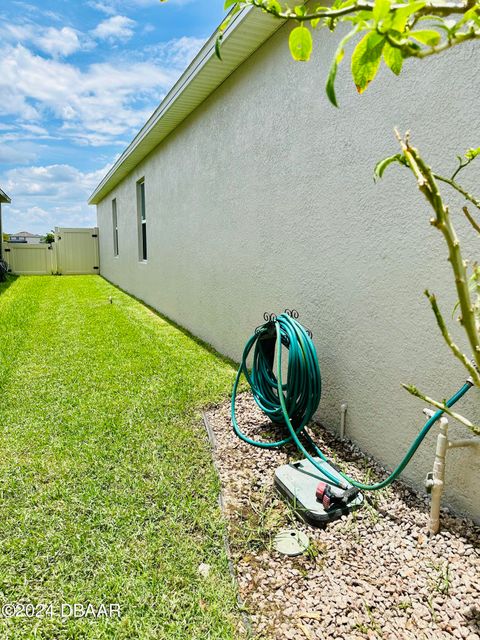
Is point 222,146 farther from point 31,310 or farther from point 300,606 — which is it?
point 31,310

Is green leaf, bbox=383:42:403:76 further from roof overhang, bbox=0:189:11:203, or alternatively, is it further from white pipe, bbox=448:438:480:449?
roof overhang, bbox=0:189:11:203

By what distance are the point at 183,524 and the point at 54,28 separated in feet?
29.7

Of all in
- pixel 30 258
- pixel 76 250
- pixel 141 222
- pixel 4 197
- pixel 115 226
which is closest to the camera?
pixel 141 222

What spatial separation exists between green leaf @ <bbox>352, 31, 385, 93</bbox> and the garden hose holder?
1.73 meters

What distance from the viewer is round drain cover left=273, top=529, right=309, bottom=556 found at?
2.02 m

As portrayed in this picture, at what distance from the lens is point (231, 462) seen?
2.85 m

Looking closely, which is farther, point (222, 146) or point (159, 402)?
point (222, 146)

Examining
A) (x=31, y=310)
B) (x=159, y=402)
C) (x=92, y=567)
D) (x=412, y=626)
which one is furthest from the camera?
(x=31, y=310)

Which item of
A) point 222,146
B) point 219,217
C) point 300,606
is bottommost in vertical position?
point 300,606

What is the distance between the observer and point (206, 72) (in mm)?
4703

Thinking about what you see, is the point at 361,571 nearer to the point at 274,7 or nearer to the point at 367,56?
the point at 367,56

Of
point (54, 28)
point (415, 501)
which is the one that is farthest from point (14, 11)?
point (415, 501)

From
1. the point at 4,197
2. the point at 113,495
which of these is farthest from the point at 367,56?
the point at 4,197

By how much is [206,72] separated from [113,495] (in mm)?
4400
